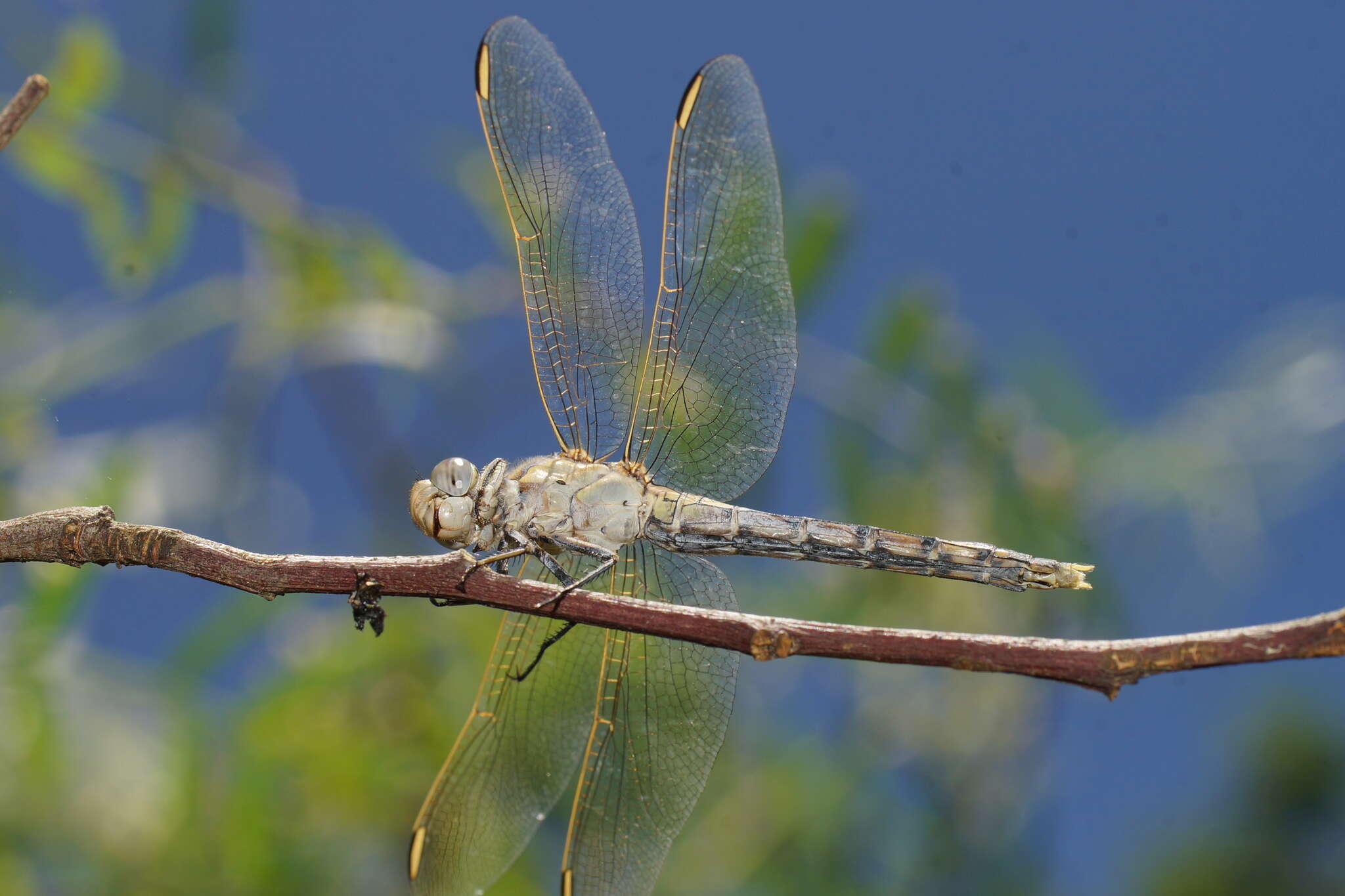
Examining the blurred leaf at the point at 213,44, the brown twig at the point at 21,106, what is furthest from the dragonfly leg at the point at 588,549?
the blurred leaf at the point at 213,44

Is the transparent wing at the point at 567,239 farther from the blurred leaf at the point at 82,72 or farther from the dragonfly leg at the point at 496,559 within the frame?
the blurred leaf at the point at 82,72

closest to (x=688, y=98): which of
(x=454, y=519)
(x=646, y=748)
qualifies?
(x=454, y=519)

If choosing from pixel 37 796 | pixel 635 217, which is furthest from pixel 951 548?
pixel 37 796

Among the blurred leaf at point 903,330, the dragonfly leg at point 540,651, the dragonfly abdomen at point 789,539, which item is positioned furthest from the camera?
the blurred leaf at point 903,330

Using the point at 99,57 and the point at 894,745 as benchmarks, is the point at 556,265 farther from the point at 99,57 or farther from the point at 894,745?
the point at 894,745

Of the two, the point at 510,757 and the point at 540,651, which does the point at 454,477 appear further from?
the point at 510,757

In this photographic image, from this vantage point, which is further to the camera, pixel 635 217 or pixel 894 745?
pixel 894 745
